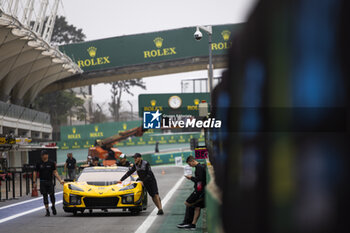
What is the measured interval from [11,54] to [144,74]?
18645mm

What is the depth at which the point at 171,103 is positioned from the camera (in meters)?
36.8

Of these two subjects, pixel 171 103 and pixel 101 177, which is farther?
pixel 171 103

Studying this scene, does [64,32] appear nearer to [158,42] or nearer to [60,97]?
[60,97]

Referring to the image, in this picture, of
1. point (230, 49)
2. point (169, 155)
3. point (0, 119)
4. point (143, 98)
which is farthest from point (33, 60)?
point (230, 49)

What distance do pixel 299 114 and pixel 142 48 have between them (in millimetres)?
53878

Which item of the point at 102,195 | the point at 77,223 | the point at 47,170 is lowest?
the point at 77,223

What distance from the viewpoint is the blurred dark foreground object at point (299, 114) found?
233cm

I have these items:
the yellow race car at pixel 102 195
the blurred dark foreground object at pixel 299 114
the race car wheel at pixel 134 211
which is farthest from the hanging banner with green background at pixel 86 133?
the blurred dark foreground object at pixel 299 114

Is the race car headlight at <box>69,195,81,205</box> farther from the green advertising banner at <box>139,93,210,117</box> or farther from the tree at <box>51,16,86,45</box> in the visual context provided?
the tree at <box>51,16,86,45</box>

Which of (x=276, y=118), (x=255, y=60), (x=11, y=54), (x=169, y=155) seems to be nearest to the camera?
(x=276, y=118)

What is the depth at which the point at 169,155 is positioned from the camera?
66.2 m

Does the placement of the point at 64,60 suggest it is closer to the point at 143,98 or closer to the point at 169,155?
the point at 143,98

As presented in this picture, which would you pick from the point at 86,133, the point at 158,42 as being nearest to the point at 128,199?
the point at 158,42

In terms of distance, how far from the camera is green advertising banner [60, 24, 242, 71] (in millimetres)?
55500
